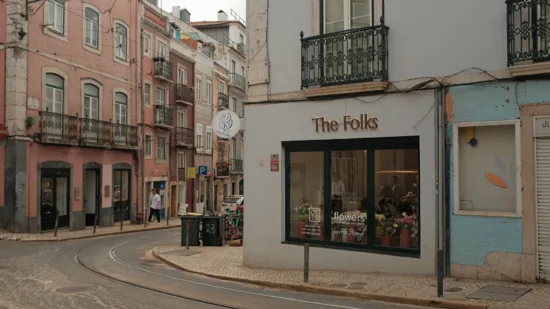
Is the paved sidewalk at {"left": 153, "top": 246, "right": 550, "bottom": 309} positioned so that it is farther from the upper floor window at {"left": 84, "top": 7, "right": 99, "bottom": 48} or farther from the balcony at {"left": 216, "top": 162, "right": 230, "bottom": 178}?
the balcony at {"left": 216, "top": 162, "right": 230, "bottom": 178}

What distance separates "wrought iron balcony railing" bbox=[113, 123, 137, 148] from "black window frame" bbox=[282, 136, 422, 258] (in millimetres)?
17183

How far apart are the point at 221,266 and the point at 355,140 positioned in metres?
4.29

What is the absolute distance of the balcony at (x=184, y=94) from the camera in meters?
34.9

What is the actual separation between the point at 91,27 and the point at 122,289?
1917 centimetres

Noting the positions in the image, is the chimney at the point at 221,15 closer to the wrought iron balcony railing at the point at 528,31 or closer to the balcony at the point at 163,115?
the balcony at the point at 163,115

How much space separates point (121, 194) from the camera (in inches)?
1144

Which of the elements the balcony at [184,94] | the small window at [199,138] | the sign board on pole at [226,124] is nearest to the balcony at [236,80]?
the small window at [199,138]

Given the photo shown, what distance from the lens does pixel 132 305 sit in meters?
8.52

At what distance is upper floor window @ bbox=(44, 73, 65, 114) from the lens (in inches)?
913

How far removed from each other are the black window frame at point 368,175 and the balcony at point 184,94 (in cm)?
2364

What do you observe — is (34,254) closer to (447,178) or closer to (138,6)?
(447,178)

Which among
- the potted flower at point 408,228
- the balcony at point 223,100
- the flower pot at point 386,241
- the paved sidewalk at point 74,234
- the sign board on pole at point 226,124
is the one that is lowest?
the paved sidewalk at point 74,234

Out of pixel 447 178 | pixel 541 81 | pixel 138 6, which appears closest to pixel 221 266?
pixel 447 178

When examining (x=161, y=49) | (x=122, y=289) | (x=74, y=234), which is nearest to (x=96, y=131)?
(x=74, y=234)
